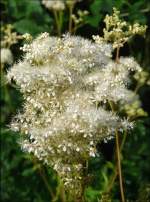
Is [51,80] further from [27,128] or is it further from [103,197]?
[103,197]

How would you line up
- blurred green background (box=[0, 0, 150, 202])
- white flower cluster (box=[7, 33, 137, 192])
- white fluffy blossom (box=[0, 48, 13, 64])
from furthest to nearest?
blurred green background (box=[0, 0, 150, 202]) < white fluffy blossom (box=[0, 48, 13, 64]) < white flower cluster (box=[7, 33, 137, 192])

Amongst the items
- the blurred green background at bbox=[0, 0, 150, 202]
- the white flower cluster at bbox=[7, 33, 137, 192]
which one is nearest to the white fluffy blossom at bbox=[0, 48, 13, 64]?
the blurred green background at bbox=[0, 0, 150, 202]

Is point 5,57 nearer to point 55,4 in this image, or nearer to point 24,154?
point 55,4

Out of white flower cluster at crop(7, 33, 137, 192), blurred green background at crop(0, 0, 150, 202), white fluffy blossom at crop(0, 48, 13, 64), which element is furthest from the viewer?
blurred green background at crop(0, 0, 150, 202)

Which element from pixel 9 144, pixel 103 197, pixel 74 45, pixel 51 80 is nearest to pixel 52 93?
pixel 51 80

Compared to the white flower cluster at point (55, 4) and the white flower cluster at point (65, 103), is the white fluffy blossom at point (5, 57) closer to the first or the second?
the white flower cluster at point (55, 4)

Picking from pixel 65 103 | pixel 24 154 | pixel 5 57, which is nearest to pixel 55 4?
pixel 5 57

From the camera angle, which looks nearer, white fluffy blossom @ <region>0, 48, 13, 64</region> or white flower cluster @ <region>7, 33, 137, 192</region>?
white flower cluster @ <region>7, 33, 137, 192</region>

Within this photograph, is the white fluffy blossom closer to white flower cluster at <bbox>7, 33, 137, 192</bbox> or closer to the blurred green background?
the blurred green background
